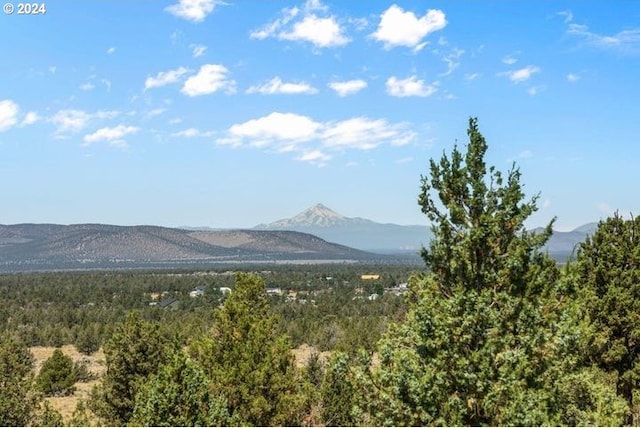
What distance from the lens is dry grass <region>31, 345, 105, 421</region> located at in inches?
1679

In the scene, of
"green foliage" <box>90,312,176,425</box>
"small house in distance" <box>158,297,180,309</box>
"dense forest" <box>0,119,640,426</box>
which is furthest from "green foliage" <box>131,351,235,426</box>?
"small house in distance" <box>158,297,180,309</box>

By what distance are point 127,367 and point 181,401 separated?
11319mm

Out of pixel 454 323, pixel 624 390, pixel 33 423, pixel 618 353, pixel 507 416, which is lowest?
pixel 33 423

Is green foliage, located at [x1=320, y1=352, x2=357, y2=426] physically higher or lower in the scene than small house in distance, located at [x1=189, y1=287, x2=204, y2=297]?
higher

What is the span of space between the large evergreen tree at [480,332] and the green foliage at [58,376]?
4841cm

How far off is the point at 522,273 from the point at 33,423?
61.1 ft

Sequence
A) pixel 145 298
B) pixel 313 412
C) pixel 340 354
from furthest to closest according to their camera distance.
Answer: pixel 145 298, pixel 313 412, pixel 340 354

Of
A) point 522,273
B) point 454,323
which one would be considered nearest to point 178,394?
point 454,323

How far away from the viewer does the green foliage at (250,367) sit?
18281 mm

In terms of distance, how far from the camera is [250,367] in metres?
18.6

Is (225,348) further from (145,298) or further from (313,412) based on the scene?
(145,298)

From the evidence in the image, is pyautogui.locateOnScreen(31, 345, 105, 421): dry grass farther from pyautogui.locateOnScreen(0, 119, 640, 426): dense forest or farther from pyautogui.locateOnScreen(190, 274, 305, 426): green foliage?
pyautogui.locateOnScreen(190, 274, 305, 426): green foliage

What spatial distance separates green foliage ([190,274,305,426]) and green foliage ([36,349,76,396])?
37870 millimetres

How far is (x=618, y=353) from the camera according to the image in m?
20.4
